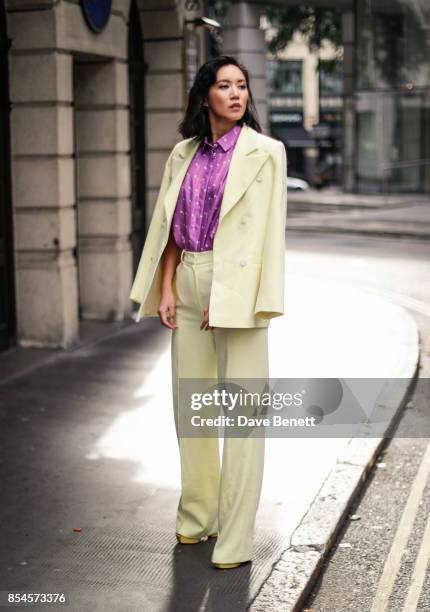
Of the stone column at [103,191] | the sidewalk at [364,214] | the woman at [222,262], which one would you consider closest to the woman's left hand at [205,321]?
the woman at [222,262]

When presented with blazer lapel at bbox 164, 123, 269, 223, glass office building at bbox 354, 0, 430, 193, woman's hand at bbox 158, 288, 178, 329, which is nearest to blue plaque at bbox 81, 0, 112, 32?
blazer lapel at bbox 164, 123, 269, 223

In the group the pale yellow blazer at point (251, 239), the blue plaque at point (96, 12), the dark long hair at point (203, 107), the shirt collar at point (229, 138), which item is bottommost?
the pale yellow blazer at point (251, 239)

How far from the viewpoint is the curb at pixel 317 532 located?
4.42 meters

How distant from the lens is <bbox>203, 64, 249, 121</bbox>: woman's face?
4.48 m

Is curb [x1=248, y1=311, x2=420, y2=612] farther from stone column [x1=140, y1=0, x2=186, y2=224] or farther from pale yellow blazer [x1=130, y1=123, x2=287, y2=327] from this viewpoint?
stone column [x1=140, y1=0, x2=186, y2=224]

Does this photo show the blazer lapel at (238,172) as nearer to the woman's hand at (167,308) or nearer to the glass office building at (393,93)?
the woman's hand at (167,308)

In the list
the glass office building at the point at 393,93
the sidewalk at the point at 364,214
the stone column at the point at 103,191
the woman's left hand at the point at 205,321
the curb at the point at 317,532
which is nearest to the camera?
the curb at the point at 317,532

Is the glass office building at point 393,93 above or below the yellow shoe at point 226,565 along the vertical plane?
above

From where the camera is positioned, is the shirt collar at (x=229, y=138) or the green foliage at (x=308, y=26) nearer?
the shirt collar at (x=229, y=138)

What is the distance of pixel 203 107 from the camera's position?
462 centimetres

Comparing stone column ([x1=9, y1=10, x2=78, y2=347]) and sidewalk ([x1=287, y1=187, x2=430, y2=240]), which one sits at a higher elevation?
stone column ([x1=9, y1=10, x2=78, y2=347])

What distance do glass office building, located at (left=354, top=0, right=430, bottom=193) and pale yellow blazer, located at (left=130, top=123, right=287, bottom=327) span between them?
108ft

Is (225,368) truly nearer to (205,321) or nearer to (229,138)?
(205,321)

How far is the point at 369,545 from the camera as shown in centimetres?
516
